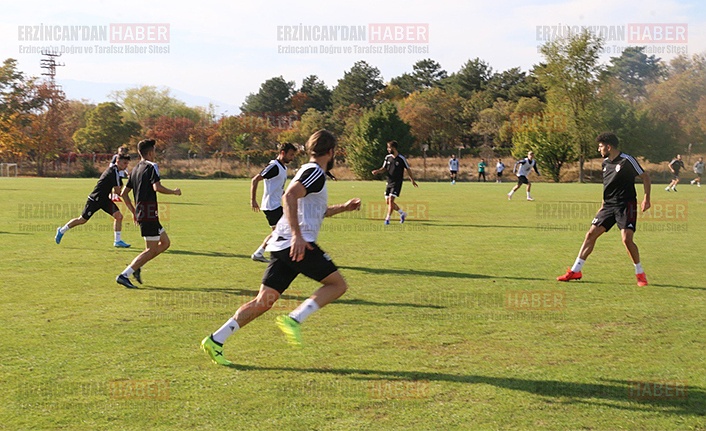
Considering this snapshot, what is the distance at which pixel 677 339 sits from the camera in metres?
7.21

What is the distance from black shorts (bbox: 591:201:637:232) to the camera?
33.7ft

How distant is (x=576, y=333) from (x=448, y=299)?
210cm

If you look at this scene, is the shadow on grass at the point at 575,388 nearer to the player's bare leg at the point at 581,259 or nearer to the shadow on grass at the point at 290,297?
the shadow on grass at the point at 290,297

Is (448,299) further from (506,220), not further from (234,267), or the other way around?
(506,220)

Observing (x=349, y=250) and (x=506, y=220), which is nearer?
(x=349, y=250)

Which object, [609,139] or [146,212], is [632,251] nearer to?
[609,139]

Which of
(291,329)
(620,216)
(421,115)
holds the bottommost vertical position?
(291,329)

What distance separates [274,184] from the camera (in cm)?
1177

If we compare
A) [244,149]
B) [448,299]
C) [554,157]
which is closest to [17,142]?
Result: [244,149]

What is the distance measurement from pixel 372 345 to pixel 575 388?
205 centimetres

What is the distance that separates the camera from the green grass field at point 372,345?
16.6ft

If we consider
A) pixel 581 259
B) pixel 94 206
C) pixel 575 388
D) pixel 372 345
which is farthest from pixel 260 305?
pixel 94 206

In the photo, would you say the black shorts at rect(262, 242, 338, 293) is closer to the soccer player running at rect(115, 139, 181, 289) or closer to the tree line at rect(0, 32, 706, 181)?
the soccer player running at rect(115, 139, 181, 289)

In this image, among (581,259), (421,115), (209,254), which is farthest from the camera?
(421,115)
